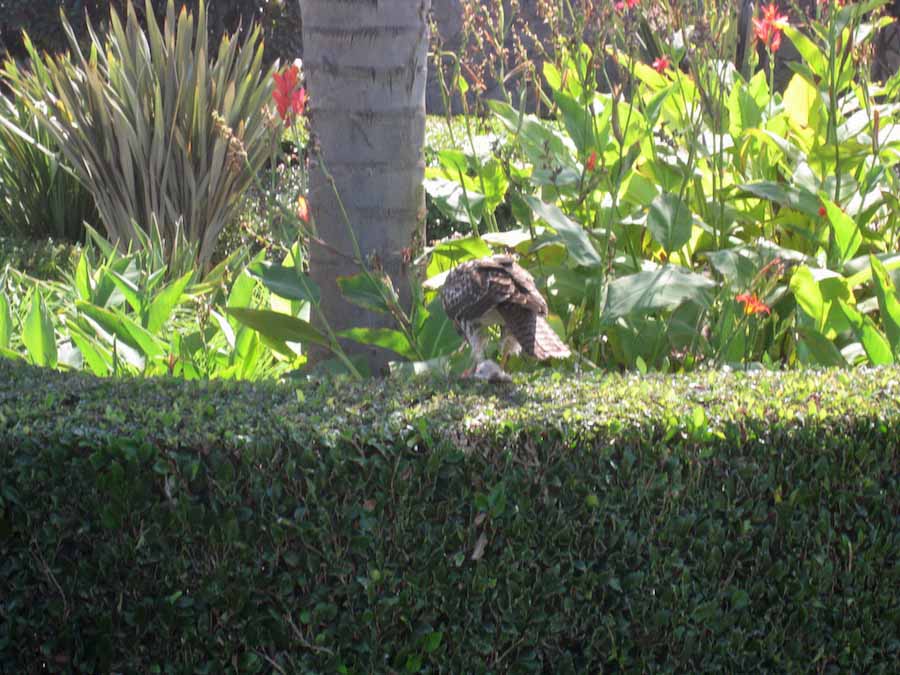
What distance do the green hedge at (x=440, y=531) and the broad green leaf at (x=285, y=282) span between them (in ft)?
2.28

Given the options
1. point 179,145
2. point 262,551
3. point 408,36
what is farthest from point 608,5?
point 179,145

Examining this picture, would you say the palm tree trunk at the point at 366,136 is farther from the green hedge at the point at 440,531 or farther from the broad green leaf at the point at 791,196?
the broad green leaf at the point at 791,196

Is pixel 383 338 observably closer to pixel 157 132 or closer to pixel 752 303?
pixel 752 303

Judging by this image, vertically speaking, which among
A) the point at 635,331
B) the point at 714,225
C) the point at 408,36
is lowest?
the point at 635,331

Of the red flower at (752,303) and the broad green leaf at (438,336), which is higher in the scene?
the red flower at (752,303)

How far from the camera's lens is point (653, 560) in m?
2.30

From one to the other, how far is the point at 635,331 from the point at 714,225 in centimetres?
47

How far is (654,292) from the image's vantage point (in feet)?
10.1

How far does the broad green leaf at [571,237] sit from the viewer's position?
3.22 metres

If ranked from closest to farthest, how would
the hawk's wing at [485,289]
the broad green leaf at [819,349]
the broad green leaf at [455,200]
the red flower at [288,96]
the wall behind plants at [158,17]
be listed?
the hawk's wing at [485,289] → the red flower at [288,96] → the broad green leaf at [819,349] → the broad green leaf at [455,200] → the wall behind plants at [158,17]

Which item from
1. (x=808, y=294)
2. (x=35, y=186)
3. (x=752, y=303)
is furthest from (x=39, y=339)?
(x=35, y=186)

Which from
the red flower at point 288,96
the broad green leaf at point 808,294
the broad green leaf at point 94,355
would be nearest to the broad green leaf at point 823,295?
the broad green leaf at point 808,294

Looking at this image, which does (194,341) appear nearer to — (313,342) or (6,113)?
(313,342)

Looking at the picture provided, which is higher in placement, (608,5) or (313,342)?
(608,5)
